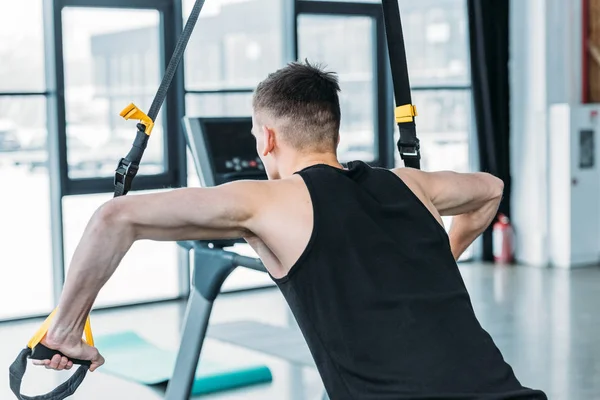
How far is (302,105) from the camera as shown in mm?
1910

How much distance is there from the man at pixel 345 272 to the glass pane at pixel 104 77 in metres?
4.50

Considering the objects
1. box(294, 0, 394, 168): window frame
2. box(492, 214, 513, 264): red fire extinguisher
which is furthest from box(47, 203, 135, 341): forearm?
box(492, 214, 513, 264): red fire extinguisher

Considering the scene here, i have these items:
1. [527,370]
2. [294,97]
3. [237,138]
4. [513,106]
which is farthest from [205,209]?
[513,106]

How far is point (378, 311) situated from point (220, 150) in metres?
2.12

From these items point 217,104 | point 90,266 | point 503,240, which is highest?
point 217,104

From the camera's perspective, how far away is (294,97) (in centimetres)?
191

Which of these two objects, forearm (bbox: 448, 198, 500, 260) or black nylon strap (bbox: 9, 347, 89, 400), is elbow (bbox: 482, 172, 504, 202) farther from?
black nylon strap (bbox: 9, 347, 89, 400)

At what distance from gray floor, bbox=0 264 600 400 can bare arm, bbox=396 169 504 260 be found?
199cm

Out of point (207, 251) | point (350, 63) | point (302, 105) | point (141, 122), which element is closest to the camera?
point (302, 105)

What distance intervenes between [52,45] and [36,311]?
1.74 metres

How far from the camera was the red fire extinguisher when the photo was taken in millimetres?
7629

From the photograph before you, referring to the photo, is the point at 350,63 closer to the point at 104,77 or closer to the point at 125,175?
the point at 104,77

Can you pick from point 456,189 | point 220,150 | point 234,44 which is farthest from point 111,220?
point 234,44

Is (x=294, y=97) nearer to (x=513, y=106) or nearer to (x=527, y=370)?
(x=527, y=370)
